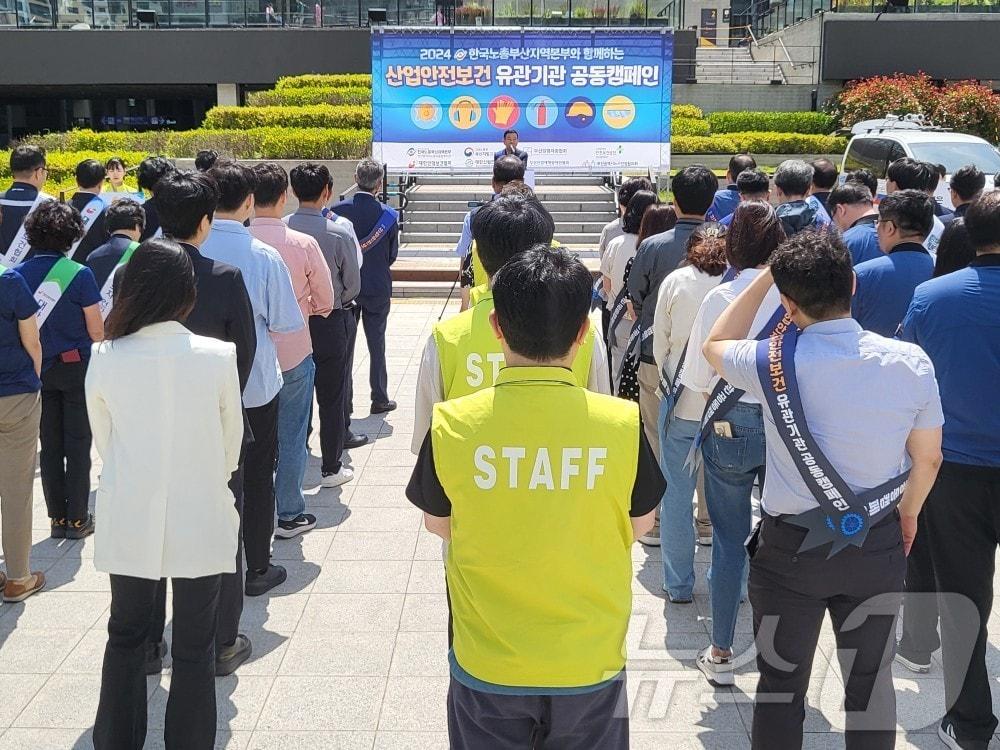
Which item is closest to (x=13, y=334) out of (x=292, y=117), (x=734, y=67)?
(x=292, y=117)

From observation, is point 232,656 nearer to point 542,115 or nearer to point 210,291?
point 210,291

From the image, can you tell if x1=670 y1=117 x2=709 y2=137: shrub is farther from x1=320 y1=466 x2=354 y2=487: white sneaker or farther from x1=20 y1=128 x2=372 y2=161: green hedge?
x1=320 y1=466 x2=354 y2=487: white sneaker

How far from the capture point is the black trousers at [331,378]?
631cm

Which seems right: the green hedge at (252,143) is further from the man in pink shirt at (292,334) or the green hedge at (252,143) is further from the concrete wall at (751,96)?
the man in pink shirt at (292,334)

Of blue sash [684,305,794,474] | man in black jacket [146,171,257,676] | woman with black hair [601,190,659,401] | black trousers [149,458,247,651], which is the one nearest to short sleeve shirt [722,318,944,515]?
blue sash [684,305,794,474]

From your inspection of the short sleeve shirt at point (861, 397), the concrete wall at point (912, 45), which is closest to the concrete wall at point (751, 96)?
the concrete wall at point (912, 45)

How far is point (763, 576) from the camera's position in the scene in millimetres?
3139

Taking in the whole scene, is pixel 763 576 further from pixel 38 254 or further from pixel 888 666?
pixel 38 254

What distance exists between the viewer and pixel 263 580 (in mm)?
5020

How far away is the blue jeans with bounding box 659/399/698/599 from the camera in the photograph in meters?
4.67

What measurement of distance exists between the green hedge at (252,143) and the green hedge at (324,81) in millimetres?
3313

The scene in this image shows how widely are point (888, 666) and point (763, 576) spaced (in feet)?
1.51

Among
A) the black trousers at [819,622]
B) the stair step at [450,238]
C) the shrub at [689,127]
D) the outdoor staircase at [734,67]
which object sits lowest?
the stair step at [450,238]

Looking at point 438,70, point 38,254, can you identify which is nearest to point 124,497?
point 38,254
